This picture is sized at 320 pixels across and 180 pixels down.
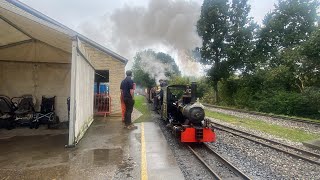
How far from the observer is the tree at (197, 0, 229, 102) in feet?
104

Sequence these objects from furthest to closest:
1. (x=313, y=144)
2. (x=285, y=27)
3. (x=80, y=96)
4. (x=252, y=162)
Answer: (x=285, y=27)
(x=313, y=144)
(x=80, y=96)
(x=252, y=162)

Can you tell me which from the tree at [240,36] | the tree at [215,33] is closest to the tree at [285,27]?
the tree at [240,36]

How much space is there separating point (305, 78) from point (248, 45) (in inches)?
383

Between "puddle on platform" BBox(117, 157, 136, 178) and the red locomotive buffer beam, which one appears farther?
the red locomotive buffer beam

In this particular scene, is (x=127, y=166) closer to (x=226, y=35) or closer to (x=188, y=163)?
(x=188, y=163)

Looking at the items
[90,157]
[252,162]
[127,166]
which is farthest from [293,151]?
[90,157]

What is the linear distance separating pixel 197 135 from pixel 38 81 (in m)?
7.49

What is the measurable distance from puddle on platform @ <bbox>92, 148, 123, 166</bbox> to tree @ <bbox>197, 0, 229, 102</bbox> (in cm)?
2625

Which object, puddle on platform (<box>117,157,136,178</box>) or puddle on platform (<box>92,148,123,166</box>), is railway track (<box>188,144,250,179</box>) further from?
puddle on platform (<box>92,148,123,166</box>)

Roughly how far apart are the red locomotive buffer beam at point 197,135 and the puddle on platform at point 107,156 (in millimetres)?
2355

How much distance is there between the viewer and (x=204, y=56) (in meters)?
33.9

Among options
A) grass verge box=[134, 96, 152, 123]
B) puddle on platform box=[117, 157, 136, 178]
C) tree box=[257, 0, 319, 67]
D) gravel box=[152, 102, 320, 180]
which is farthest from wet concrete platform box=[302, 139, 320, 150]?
tree box=[257, 0, 319, 67]

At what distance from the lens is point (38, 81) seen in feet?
39.4

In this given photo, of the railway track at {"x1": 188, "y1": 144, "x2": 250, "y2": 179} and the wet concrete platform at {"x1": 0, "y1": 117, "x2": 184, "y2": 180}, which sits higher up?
the wet concrete platform at {"x1": 0, "y1": 117, "x2": 184, "y2": 180}
